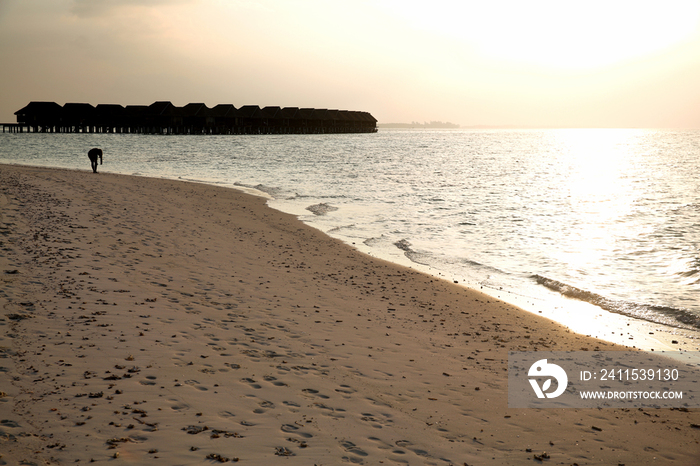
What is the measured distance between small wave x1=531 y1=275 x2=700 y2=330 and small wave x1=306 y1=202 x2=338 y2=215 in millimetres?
10961

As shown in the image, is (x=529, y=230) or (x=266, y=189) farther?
(x=266, y=189)

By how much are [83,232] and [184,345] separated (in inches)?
246

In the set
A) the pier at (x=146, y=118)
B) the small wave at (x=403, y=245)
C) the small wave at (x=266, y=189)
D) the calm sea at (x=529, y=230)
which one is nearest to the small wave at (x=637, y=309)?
the calm sea at (x=529, y=230)

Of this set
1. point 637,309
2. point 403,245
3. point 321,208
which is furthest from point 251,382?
point 321,208

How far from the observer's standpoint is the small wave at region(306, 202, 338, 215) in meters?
19.9

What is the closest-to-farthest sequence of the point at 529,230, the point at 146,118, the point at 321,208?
the point at 529,230 < the point at 321,208 < the point at 146,118

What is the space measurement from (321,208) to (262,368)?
16100 mm

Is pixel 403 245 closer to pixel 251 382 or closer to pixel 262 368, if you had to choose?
pixel 262 368

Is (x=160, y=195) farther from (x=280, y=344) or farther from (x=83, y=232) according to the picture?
(x=280, y=344)

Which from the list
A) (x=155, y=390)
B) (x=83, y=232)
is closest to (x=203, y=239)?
(x=83, y=232)

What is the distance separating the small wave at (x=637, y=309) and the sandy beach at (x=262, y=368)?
2209 mm

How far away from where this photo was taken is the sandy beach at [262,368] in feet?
12.7

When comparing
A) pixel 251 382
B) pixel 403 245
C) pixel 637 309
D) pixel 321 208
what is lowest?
pixel 637 309

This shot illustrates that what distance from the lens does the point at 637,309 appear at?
30.6 ft
